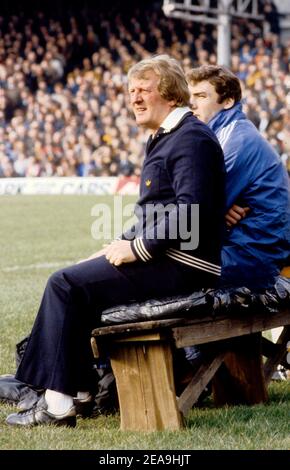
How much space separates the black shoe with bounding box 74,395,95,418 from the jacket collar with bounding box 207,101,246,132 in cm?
158

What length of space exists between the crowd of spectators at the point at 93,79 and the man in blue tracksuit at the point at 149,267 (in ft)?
57.2

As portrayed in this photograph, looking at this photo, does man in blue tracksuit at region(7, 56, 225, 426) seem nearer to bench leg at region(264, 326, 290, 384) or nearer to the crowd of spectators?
bench leg at region(264, 326, 290, 384)

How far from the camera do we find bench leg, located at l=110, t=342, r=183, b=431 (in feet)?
14.6

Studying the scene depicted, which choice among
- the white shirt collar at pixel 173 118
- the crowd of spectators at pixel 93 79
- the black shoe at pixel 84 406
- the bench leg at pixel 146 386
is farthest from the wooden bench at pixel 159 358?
the crowd of spectators at pixel 93 79

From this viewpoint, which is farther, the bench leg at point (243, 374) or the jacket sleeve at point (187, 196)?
the bench leg at point (243, 374)

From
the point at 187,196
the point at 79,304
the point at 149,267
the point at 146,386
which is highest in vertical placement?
the point at 187,196

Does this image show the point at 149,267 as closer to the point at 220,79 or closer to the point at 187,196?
the point at 187,196

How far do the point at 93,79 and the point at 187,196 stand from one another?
24.9m

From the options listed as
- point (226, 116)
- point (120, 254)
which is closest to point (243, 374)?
point (120, 254)

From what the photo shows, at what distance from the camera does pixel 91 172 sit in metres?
25.4

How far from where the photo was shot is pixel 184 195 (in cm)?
442

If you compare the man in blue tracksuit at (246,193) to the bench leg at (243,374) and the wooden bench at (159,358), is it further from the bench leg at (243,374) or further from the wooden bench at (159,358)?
the bench leg at (243,374)

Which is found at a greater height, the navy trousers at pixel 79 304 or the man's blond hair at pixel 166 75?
the man's blond hair at pixel 166 75

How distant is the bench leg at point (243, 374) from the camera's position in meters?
5.08
